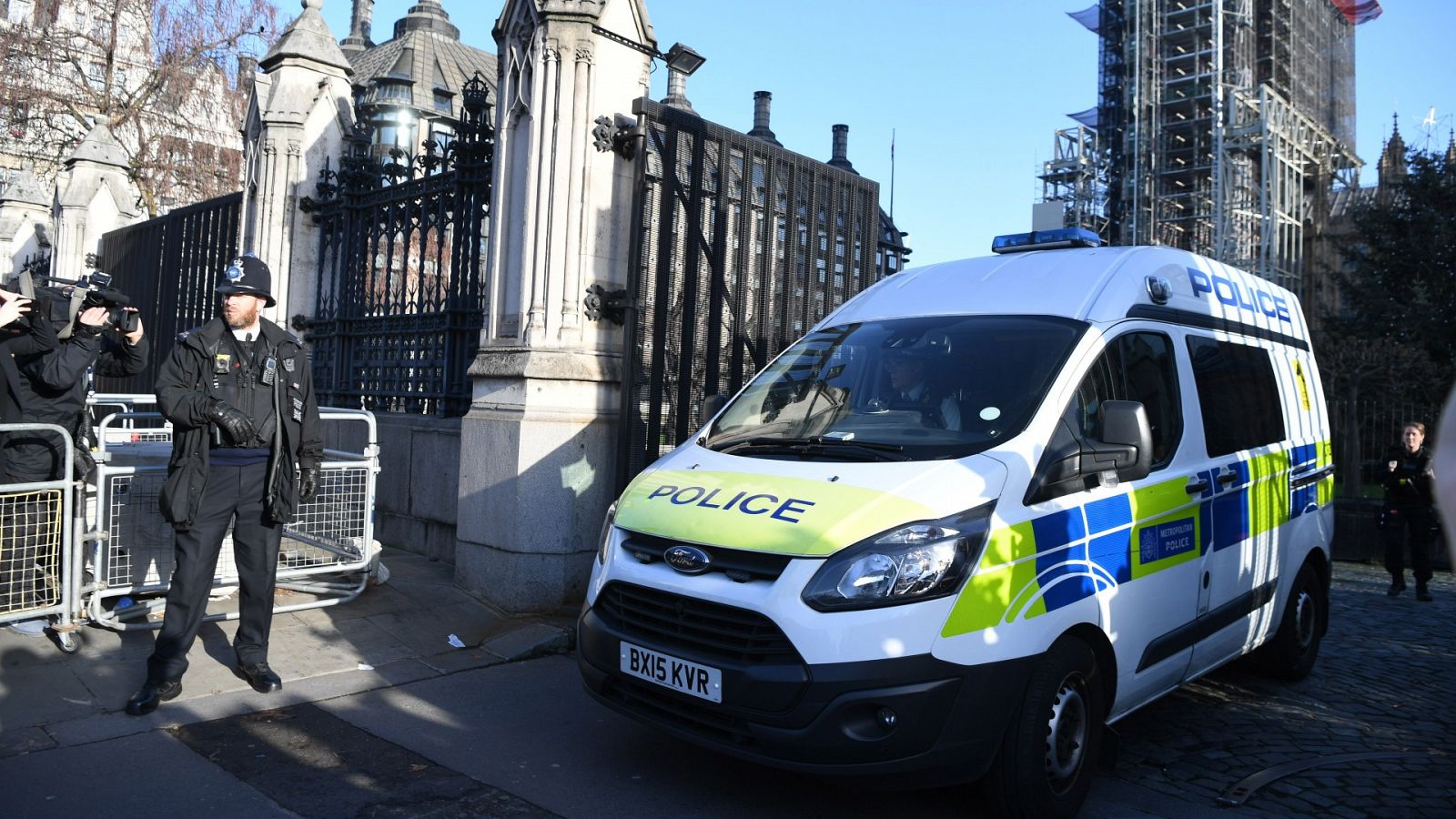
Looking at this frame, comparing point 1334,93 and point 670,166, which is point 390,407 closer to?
point 670,166

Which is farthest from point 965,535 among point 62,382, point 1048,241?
point 62,382

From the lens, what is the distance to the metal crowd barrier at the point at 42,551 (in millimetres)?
5172

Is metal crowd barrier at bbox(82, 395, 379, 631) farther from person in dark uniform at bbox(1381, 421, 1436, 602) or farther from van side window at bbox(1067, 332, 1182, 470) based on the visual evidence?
person in dark uniform at bbox(1381, 421, 1436, 602)

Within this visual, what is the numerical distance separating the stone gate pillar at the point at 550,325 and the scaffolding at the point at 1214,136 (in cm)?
3700

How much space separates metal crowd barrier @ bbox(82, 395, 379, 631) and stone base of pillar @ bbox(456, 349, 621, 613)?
0.67 meters

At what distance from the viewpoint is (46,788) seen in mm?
3762

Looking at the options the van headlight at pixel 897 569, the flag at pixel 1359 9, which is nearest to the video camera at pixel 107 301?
the van headlight at pixel 897 569

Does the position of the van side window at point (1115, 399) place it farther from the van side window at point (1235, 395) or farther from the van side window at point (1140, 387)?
the van side window at point (1235, 395)

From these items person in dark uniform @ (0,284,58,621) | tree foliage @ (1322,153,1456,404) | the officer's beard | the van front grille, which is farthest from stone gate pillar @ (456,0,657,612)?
tree foliage @ (1322,153,1456,404)

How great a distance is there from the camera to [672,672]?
141 inches

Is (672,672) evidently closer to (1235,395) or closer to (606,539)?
(606,539)

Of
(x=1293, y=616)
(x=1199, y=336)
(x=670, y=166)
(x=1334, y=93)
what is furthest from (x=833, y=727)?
(x=1334, y=93)

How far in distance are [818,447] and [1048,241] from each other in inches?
91.0

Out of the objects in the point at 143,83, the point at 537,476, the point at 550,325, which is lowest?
the point at 537,476
